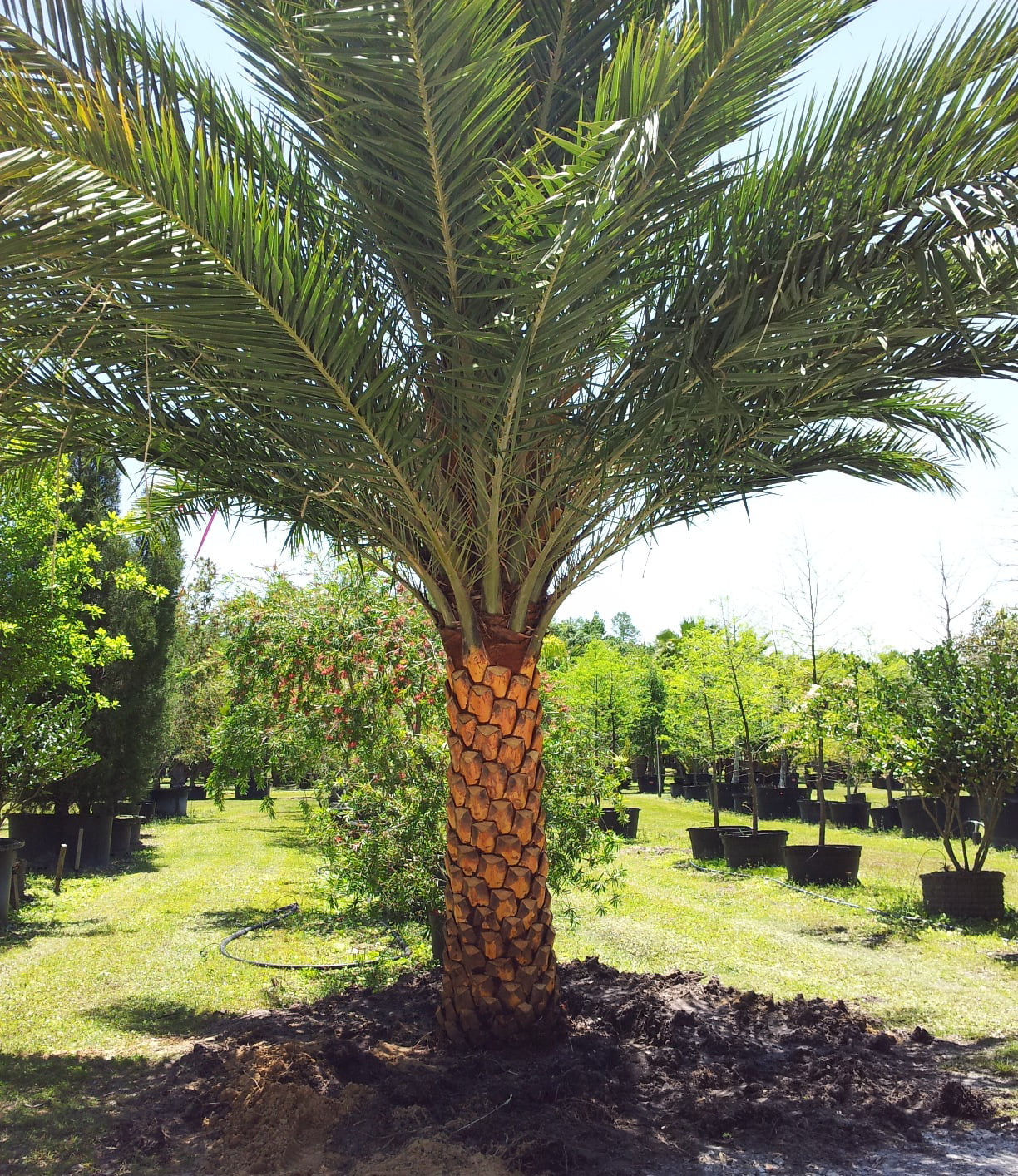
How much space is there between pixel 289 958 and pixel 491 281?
5945mm

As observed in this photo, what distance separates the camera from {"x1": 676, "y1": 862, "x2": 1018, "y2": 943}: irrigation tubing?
856 cm

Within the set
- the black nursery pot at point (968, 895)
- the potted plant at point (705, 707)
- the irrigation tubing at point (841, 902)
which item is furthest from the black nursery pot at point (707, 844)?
the black nursery pot at point (968, 895)

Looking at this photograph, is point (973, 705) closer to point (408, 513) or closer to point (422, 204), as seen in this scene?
point (408, 513)

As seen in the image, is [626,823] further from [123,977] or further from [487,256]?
[487,256]

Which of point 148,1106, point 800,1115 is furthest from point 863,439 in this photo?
point 148,1106

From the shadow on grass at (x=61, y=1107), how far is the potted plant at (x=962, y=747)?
7207 mm

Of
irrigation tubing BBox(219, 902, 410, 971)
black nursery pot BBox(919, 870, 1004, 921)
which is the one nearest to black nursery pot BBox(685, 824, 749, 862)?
black nursery pot BBox(919, 870, 1004, 921)

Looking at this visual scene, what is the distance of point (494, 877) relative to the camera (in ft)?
16.0

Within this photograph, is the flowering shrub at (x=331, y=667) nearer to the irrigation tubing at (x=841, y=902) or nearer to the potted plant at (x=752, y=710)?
the irrigation tubing at (x=841, y=902)

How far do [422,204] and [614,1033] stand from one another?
442 centimetres

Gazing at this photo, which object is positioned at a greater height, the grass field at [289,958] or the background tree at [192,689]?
the background tree at [192,689]

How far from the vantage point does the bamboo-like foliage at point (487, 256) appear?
10.6 feet

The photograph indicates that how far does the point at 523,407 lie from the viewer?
14.3 feet

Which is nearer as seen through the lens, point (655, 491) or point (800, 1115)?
point (800, 1115)
